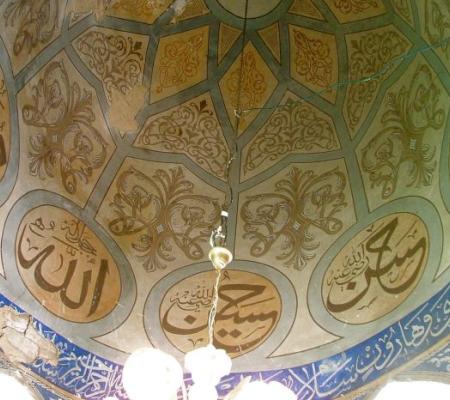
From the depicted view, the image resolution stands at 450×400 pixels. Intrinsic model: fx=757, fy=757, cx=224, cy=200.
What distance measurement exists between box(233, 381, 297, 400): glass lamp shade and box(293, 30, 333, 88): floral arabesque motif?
13.8ft

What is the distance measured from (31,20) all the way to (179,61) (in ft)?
5.43

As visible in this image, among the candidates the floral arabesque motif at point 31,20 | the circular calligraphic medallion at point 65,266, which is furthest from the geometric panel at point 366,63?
the floral arabesque motif at point 31,20

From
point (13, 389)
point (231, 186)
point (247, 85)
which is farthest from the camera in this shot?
point (247, 85)

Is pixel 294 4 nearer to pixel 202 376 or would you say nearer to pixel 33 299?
pixel 33 299

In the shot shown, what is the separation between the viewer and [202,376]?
383cm

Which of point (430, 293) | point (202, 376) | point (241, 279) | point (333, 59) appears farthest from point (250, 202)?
point (202, 376)

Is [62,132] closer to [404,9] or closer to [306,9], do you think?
[306,9]

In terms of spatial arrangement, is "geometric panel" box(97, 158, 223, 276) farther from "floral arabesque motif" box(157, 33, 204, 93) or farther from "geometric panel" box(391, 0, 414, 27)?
"geometric panel" box(391, 0, 414, 27)

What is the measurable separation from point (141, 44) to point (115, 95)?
57 cm

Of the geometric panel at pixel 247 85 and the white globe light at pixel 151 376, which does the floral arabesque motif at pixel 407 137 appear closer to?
the geometric panel at pixel 247 85

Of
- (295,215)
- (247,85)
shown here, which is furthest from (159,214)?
(247,85)

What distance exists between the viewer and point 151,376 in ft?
12.5

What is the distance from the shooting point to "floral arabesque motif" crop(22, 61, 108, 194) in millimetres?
6621

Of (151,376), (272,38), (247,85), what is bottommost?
(151,376)
